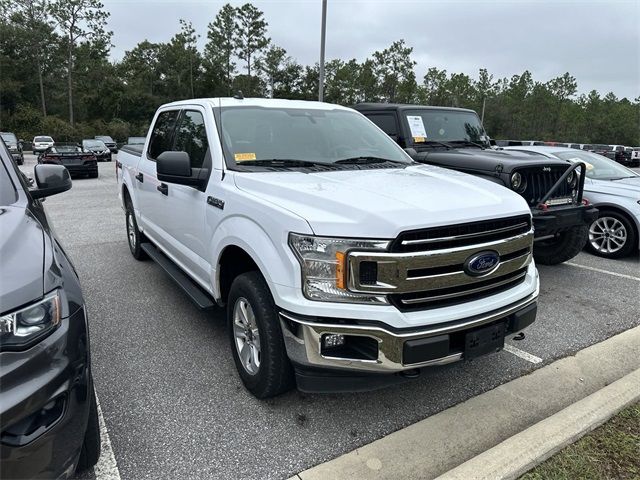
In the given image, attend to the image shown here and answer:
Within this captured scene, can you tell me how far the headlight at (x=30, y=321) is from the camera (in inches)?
69.4

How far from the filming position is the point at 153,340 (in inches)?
154

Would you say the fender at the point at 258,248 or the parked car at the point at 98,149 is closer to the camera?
the fender at the point at 258,248

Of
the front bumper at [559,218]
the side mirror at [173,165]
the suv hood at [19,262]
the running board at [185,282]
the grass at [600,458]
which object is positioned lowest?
the grass at [600,458]

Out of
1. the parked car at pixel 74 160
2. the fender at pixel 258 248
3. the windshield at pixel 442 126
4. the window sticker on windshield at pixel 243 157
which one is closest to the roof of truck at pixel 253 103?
the window sticker on windshield at pixel 243 157

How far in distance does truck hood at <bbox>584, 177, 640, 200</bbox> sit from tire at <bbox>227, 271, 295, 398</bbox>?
6.04m

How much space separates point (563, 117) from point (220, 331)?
224ft

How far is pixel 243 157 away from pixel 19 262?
1806mm

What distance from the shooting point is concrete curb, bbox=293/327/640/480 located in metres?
2.47

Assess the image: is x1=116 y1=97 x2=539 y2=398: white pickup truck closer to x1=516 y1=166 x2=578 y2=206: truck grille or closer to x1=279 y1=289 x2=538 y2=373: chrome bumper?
x1=279 y1=289 x2=538 y2=373: chrome bumper

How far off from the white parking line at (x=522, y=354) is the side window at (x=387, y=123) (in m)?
3.97

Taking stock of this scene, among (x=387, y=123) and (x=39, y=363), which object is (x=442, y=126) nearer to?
(x=387, y=123)

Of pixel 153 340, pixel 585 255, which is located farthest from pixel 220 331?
pixel 585 255

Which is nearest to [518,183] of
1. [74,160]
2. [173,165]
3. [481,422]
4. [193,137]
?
[481,422]

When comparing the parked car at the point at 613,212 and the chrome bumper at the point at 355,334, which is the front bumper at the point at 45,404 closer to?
the chrome bumper at the point at 355,334
